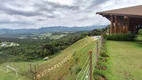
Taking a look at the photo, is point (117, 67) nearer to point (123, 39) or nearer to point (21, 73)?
point (123, 39)

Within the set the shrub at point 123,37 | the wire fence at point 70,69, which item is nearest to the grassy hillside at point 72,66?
the wire fence at point 70,69

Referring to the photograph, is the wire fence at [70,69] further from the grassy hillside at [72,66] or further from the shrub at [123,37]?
the shrub at [123,37]

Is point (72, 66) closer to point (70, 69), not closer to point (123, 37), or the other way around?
point (70, 69)

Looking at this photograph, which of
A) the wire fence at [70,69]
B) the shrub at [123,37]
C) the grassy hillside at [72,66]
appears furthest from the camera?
the shrub at [123,37]

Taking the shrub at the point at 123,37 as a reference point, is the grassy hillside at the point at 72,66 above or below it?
below

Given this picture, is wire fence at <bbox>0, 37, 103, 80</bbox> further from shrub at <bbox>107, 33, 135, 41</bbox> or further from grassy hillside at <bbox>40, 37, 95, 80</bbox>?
shrub at <bbox>107, 33, 135, 41</bbox>

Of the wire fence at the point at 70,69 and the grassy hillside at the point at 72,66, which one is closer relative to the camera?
the wire fence at the point at 70,69

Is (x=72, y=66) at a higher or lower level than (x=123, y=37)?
lower

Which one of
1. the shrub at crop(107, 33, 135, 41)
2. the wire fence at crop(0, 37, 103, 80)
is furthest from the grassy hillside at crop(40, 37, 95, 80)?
the shrub at crop(107, 33, 135, 41)

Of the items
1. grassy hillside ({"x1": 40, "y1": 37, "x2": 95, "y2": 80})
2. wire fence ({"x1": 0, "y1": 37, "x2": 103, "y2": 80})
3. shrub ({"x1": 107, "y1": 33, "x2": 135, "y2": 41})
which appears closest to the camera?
wire fence ({"x1": 0, "y1": 37, "x2": 103, "y2": 80})

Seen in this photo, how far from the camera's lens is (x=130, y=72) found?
6.67 metres

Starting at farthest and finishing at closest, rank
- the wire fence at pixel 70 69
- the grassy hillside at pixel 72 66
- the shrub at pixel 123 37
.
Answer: the shrub at pixel 123 37 < the grassy hillside at pixel 72 66 < the wire fence at pixel 70 69

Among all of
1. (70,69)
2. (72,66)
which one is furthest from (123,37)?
(70,69)

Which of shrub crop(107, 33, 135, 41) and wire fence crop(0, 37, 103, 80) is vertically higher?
shrub crop(107, 33, 135, 41)
